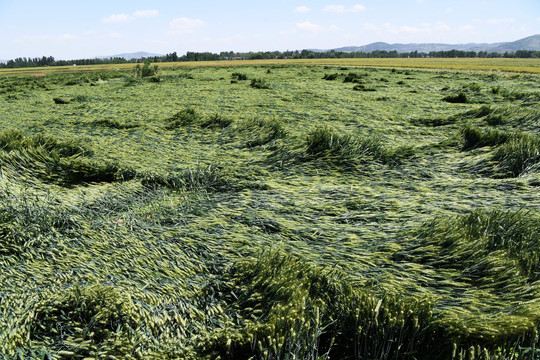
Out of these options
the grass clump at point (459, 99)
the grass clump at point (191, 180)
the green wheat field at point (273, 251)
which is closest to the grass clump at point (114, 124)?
the green wheat field at point (273, 251)

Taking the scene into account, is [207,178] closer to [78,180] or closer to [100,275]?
[78,180]

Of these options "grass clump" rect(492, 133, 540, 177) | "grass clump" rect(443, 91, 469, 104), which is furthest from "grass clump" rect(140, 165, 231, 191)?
"grass clump" rect(443, 91, 469, 104)

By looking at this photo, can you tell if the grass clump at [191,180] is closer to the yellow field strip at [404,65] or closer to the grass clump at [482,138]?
the grass clump at [482,138]

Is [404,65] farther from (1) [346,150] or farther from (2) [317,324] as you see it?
(2) [317,324]

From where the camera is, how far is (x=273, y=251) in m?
2.06

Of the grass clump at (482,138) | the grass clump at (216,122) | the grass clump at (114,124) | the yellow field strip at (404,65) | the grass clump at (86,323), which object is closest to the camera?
the grass clump at (86,323)

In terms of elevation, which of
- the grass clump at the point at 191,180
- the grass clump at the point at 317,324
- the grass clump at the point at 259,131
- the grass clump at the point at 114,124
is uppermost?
the grass clump at the point at 114,124

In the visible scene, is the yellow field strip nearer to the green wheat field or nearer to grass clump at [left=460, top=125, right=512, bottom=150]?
grass clump at [left=460, top=125, right=512, bottom=150]

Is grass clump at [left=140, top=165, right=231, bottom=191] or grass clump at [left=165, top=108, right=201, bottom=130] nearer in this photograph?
grass clump at [left=140, top=165, right=231, bottom=191]

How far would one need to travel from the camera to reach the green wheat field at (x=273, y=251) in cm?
151

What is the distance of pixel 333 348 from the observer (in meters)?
1.60

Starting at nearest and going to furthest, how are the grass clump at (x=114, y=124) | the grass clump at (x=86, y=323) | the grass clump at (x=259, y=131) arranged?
1. the grass clump at (x=86, y=323)
2. the grass clump at (x=259, y=131)
3. the grass clump at (x=114, y=124)

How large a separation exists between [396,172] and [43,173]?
3.70 metres

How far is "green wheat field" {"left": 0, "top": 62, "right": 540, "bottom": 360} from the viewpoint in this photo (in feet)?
4.97
